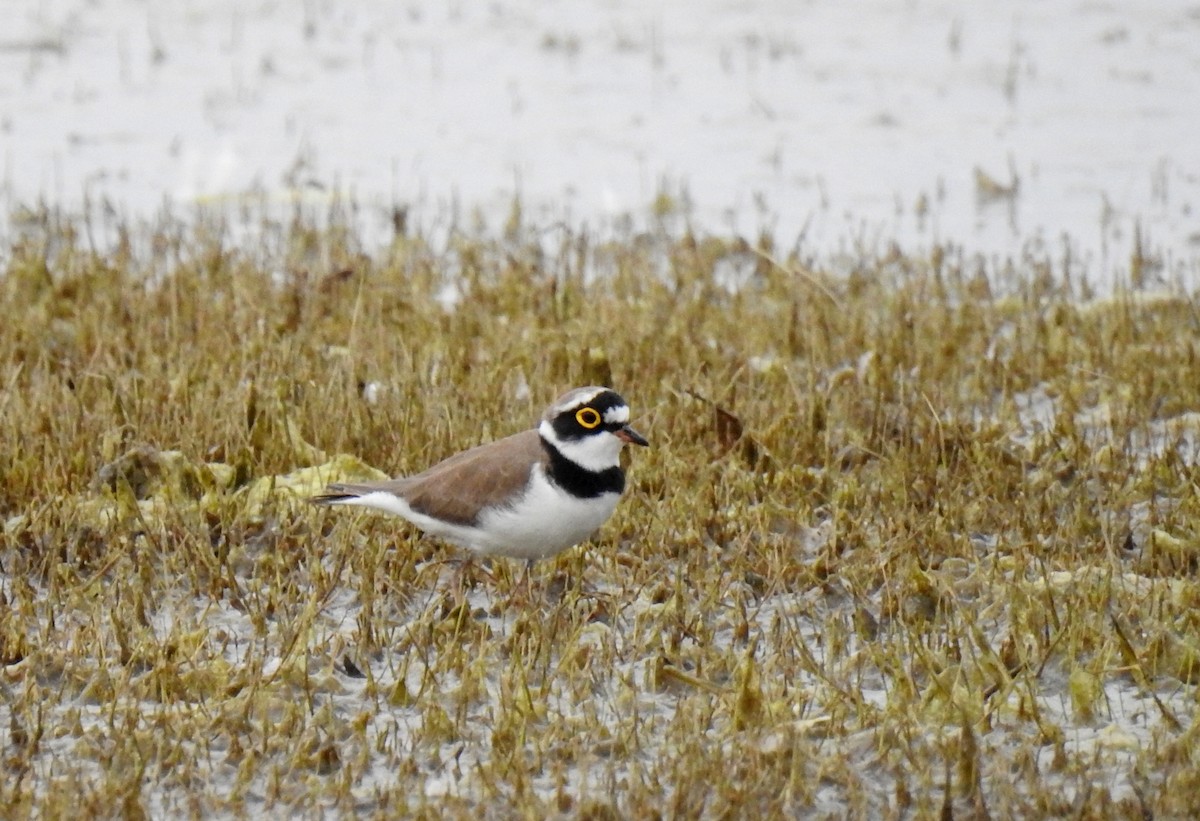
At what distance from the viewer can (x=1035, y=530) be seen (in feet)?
24.3

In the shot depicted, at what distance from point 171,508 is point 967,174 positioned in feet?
26.4

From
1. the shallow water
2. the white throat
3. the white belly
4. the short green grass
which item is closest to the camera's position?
the short green grass

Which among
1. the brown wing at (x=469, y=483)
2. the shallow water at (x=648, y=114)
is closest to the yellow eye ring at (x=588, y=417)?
the brown wing at (x=469, y=483)

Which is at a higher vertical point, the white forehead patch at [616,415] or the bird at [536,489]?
the white forehead patch at [616,415]

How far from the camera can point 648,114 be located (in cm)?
1514

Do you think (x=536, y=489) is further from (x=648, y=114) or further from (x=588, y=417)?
(x=648, y=114)

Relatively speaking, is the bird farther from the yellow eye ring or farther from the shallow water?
the shallow water

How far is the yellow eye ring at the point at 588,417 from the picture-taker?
21.9 ft

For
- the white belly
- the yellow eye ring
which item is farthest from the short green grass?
the yellow eye ring

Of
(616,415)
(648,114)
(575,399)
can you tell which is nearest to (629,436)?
(616,415)

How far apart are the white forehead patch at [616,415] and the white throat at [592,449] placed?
5 cm

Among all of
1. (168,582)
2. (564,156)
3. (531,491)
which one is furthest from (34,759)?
(564,156)

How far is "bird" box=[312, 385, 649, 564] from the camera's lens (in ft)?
21.5

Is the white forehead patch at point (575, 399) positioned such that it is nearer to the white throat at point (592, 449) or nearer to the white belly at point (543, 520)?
the white throat at point (592, 449)
